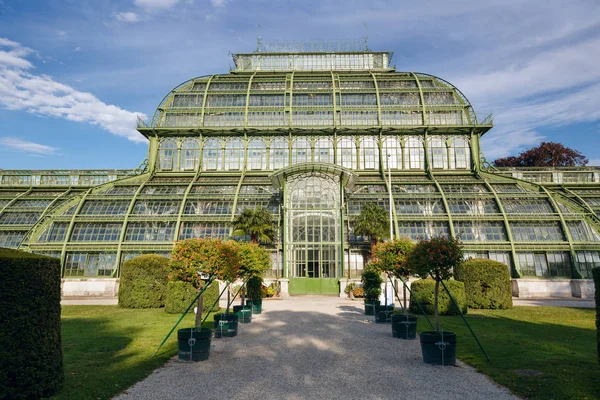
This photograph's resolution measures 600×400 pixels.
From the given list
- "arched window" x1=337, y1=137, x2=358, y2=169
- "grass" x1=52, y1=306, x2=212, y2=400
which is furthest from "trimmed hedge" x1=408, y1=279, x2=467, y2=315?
"arched window" x1=337, y1=137, x2=358, y2=169

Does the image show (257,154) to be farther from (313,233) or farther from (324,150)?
(313,233)

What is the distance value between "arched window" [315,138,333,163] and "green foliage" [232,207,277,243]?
13919 millimetres

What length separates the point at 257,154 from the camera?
A: 50031 millimetres

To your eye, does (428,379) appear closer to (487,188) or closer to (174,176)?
(487,188)

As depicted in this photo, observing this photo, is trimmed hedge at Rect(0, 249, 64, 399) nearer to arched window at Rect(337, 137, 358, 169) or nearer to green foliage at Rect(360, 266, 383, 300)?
green foliage at Rect(360, 266, 383, 300)

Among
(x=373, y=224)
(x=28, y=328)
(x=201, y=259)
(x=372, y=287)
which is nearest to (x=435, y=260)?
A: (x=201, y=259)

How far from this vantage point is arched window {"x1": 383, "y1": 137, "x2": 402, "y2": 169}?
4912 centimetres

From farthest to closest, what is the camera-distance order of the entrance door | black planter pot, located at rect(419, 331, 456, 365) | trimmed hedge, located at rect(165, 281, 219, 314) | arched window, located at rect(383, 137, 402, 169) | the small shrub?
1. arched window, located at rect(383, 137, 402, 169)
2. the entrance door
3. the small shrub
4. trimmed hedge, located at rect(165, 281, 219, 314)
5. black planter pot, located at rect(419, 331, 456, 365)

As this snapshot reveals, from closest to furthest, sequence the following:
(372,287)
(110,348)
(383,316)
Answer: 1. (110,348)
2. (383,316)
3. (372,287)

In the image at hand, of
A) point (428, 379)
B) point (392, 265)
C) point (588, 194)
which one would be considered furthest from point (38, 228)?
point (588, 194)

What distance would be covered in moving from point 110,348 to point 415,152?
41.4 metres

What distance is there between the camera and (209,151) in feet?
165

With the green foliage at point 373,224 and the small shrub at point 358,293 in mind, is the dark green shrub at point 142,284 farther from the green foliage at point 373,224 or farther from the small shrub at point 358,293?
the green foliage at point 373,224

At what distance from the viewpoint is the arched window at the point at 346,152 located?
4941 cm
